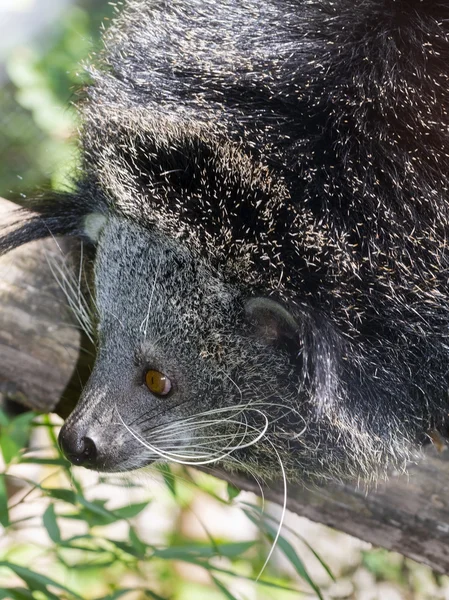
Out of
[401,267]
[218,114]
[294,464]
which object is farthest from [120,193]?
[294,464]

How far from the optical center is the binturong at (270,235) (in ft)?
3.53

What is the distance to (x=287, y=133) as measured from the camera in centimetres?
109

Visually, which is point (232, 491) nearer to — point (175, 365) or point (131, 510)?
point (131, 510)

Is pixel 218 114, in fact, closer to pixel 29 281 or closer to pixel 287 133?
pixel 287 133

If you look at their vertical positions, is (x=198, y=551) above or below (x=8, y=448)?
below

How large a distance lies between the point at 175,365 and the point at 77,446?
24cm

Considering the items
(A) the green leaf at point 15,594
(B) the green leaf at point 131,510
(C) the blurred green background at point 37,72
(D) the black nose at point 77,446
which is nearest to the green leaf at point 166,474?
(B) the green leaf at point 131,510

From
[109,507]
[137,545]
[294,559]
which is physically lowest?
[109,507]

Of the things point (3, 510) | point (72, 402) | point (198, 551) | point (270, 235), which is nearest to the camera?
point (270, 235)

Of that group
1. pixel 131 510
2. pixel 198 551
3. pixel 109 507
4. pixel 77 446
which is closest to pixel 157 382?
pixel 77 446

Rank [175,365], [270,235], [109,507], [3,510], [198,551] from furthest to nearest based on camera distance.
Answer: [109,507]
[198,551]
[3,510]
[175,365]
[270,235]

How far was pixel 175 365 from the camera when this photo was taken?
1.25 m

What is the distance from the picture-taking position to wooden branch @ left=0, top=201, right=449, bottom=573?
150 centimetres

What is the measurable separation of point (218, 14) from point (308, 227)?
0.44 m
